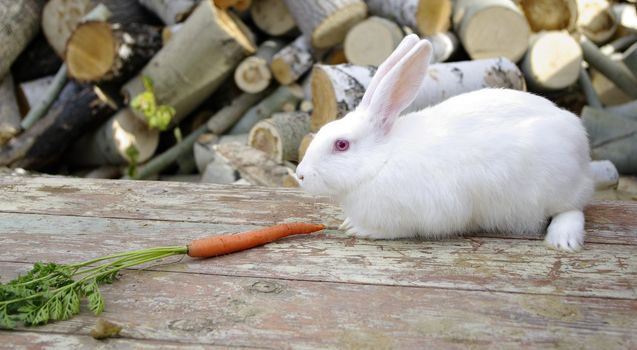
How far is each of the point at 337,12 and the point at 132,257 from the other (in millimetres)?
2782

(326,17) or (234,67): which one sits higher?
(326,17)

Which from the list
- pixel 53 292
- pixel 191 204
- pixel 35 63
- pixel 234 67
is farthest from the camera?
pixel 35 63

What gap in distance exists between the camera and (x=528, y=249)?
1846mm

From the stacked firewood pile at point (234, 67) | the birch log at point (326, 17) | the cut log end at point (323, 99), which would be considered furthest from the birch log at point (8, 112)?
the cut log end at point (323, 99)

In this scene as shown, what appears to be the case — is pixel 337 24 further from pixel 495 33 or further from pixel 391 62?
pixel 391 62

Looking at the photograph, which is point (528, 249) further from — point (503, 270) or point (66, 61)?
point (66, 61)

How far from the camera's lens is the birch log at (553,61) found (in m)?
4.18

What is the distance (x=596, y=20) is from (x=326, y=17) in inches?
78.8

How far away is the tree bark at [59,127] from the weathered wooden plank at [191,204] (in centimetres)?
212

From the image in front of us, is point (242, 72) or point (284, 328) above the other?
point (284, 328)

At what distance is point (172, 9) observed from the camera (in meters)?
4.84

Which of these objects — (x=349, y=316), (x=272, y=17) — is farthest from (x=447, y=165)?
(x=272, y=17)

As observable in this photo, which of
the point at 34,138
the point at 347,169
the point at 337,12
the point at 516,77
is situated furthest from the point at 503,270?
the point at 34,138

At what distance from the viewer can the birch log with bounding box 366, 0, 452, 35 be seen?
4.12m
